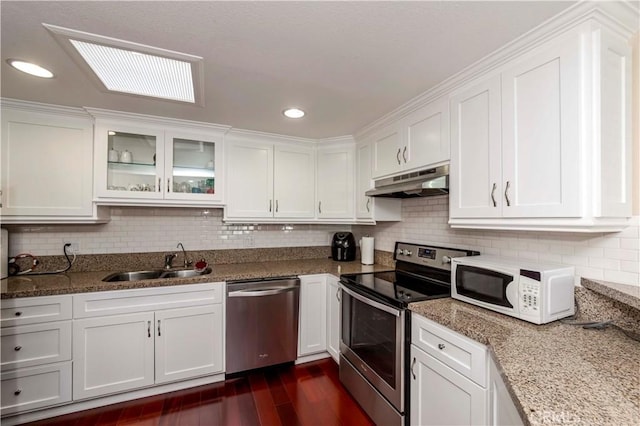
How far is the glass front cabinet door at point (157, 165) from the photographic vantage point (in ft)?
7.84

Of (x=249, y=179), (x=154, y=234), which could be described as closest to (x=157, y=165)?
(x=154, y=234)

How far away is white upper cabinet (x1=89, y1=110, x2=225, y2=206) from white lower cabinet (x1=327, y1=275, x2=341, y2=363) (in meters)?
1.32

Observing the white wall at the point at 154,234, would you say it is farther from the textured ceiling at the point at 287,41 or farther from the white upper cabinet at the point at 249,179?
the textured ceiling at the point at 287,41

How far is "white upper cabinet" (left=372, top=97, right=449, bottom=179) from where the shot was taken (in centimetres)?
191

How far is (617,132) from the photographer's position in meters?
1.27

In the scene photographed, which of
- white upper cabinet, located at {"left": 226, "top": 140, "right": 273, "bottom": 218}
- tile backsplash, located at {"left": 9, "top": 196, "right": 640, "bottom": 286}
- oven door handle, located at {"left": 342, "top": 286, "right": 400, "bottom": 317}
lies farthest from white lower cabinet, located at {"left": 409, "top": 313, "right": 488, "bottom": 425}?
white upper cabinet, located at {"left": 226, "top": 140, "right": 273, "bottom": 218}

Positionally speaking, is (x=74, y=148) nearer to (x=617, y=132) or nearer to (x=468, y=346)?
(x=468, y=346)

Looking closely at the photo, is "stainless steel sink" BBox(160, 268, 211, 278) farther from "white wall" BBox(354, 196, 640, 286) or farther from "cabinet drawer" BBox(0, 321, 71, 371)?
"white wall" BBox(354, 196, 640, 286)

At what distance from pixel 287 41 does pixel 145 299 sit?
2.05 metres

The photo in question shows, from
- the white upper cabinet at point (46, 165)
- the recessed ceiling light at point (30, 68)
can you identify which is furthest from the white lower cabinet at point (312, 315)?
Result: the recessed ceiling light at point (30, 68)

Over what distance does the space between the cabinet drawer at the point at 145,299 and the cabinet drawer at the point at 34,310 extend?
0.07 m

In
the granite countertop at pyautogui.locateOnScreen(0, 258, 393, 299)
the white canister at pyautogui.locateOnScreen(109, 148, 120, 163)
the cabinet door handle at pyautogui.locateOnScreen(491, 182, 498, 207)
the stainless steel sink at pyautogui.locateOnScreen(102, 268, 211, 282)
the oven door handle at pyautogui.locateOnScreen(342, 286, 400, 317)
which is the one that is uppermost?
the white canister at pyautogui.locateOnScreen(109, 148, 120, 163)

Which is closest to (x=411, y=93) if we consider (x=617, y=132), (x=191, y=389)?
(x=617, y=132)

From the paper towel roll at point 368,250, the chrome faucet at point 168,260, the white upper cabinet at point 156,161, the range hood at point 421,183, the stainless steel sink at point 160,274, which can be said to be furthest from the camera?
the paper towel roll at point 368,250
